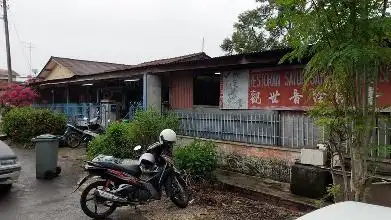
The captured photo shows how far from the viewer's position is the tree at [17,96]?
70.5 ft

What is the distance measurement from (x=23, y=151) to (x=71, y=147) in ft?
5.86

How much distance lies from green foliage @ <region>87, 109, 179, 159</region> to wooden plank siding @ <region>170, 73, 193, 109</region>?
5.36ft

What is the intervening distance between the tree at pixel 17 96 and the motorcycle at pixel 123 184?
16.9m

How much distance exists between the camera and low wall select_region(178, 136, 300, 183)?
8.59 meters

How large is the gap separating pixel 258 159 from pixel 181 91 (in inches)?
174

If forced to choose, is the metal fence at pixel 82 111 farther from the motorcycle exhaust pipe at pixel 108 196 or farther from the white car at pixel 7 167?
the motorcycle exhaust pipe at pixel 108 196

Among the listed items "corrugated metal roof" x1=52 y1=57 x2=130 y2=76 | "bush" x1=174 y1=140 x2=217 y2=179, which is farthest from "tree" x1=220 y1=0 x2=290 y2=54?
"bush" x1=174 y1=140 x2=217 y2=179

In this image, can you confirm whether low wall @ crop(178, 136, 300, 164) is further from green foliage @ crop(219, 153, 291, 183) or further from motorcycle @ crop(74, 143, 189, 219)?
motorcycle @ crop(74, 143, 189, 219)

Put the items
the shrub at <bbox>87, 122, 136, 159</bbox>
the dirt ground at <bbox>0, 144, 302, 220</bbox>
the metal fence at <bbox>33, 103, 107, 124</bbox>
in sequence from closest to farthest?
the dirt ground at <bbox>0, 144, 302, 220</bbox>
the shrub at <bbox>87, 122, 136, 159</bbox>
the metal fence at <bbox>33, 103, 107, 124</bbox>

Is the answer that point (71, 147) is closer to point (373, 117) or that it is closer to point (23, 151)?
point (23, 151)

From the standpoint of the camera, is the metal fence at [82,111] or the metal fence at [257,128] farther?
the metal fence at [82,111]

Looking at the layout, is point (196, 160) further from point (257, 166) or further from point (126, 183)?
point (126, 183)

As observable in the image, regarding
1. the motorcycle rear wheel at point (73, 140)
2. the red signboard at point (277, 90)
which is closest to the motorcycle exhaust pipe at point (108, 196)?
the red signboard at point (277, 90)

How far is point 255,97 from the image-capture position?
1009 cm
